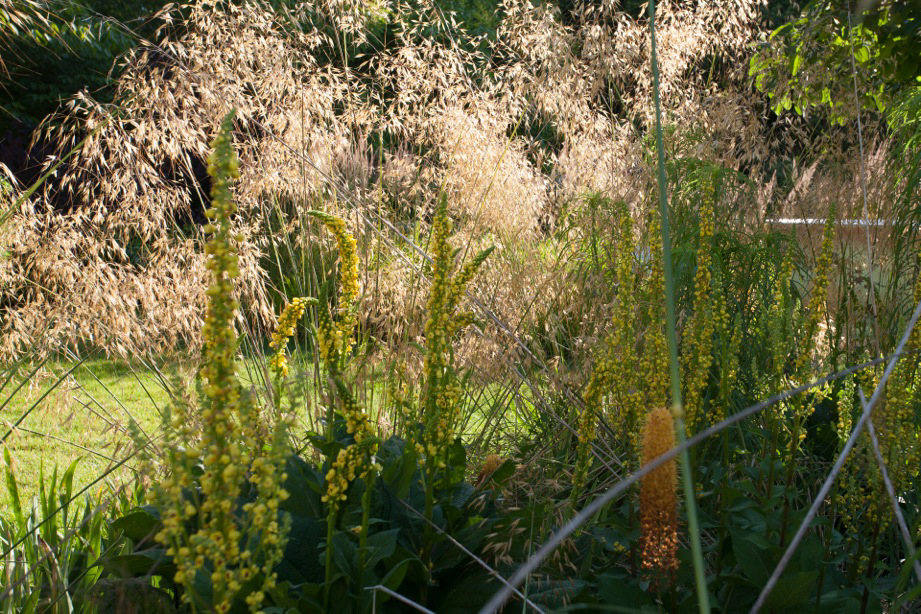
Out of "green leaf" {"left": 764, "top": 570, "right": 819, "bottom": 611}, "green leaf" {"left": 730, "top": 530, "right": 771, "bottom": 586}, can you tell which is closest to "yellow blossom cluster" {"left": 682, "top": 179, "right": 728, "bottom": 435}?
"green leaf" {"left": 730, "top": 530, "right": 771, "bottom": 586}

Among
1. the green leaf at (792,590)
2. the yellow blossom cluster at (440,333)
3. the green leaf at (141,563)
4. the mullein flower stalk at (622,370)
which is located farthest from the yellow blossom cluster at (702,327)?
the green leaf at (141,563)

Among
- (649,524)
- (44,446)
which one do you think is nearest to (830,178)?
(649,524)

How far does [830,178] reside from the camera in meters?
3.81

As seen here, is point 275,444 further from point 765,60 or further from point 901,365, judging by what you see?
point 765,60

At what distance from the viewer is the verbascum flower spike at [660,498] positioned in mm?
1438

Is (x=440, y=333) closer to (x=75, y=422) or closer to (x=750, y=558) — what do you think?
(x=750, y=558)

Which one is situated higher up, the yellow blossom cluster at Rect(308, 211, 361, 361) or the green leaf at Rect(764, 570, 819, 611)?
the yellow blossom cluster at Rect(308, 211, 361, 361)

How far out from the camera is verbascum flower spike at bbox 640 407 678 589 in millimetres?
1438

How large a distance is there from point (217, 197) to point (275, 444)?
0.33 meters

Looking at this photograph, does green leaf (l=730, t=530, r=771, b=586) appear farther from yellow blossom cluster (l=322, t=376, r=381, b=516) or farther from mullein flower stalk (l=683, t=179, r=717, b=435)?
yellow blossom cluster (l=322, t=376, r=381, b=516)

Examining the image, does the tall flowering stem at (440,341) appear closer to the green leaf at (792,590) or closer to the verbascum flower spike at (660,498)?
the verbascum flower spike at (660,498)

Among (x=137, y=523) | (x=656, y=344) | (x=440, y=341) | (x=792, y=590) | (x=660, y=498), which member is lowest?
(x=792, y=590)

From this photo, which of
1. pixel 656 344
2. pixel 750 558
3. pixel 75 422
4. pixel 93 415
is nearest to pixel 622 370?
pixel 656 344

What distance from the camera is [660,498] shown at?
1472 mm
